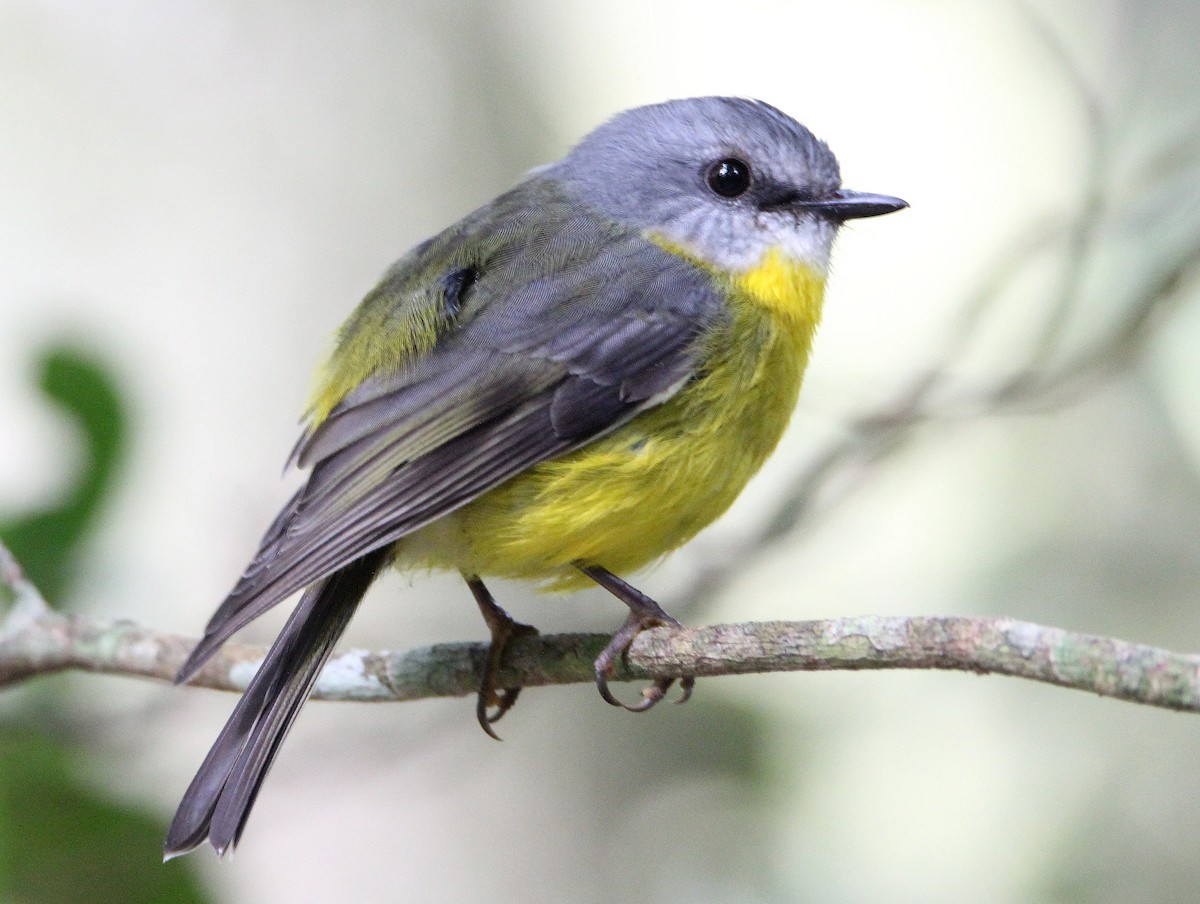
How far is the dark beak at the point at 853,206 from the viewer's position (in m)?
3.55

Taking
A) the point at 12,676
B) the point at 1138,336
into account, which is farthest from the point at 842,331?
the point at 12,676

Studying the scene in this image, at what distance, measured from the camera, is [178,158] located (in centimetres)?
558

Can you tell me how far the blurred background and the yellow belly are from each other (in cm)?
79

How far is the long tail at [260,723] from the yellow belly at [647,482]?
0.27 meters

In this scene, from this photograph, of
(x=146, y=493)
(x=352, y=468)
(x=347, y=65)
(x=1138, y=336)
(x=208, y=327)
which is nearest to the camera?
(x=352, y=468)

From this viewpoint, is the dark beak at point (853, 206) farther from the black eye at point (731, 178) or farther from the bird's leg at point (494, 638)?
the bird's leg at point (494, 638)

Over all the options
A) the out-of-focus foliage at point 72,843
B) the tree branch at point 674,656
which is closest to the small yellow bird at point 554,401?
the tree branch at point 674,656

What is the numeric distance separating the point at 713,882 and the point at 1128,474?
7.29 ft

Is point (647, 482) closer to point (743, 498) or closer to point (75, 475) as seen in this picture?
point (75, 475)

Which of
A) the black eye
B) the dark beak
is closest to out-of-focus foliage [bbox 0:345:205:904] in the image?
the black eye

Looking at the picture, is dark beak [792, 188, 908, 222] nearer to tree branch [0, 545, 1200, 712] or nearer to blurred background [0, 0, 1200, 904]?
blurred background [0, 0, 1200, 904]

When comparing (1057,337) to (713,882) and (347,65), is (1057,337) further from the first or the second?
(347,65)

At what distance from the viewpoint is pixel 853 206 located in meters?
3.56

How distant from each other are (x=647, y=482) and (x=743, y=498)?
Result: 2520mm
